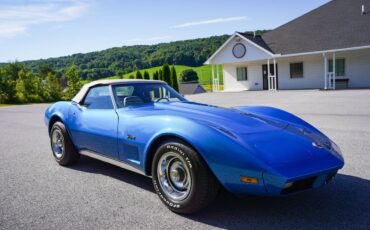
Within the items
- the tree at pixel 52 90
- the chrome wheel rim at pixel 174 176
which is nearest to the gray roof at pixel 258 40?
the tree at pixel 52 90

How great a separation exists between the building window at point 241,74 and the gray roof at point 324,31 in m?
2.88

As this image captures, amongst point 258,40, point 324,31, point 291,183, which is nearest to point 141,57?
point 258,40

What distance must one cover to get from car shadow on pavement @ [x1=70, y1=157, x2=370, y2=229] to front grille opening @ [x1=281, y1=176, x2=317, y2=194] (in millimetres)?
333

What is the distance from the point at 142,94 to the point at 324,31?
77.7 feet

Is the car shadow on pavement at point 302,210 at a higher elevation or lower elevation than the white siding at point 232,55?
lower

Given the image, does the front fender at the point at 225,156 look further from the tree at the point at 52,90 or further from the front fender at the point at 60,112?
the tree at the point at 52,90

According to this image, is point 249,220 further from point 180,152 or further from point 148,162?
point 148,162

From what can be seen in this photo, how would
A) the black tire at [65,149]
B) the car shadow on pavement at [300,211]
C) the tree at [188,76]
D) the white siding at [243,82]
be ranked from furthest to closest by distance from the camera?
the tree at [188,76] → the white siding at [243,82] → the black tire at [65,149] → the car shadow on pavement at [300,211]

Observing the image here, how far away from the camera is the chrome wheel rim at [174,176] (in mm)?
3344

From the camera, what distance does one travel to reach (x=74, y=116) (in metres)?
5.06

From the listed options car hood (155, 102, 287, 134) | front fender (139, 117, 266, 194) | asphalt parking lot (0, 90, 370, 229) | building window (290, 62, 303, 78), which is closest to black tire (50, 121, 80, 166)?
asphalt parking lot (0, 90, 370, 229)

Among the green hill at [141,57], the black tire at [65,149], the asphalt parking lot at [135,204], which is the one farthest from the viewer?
the green hill at [141,57]

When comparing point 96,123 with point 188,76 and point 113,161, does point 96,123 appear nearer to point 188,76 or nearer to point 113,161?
point 113,161

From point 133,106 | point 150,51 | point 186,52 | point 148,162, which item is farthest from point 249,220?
point 150,51
